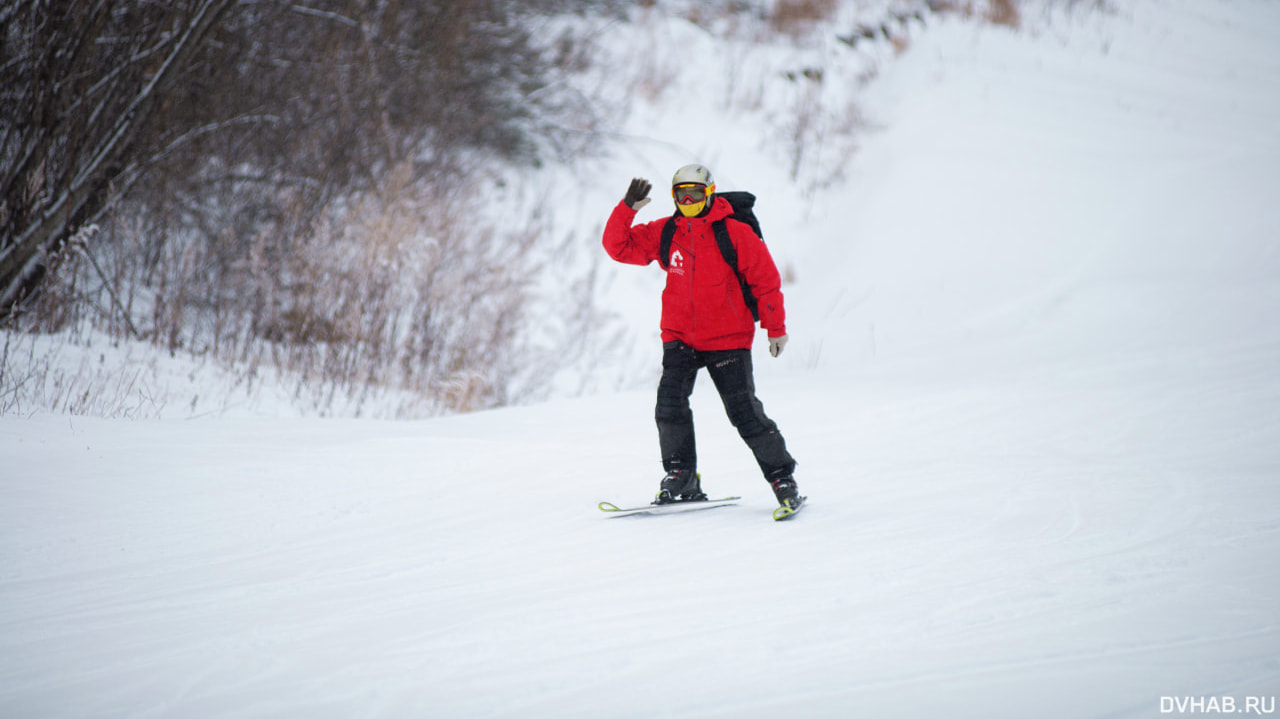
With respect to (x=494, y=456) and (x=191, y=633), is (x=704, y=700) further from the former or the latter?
(x=494, y=456)

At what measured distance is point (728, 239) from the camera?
13.2ft

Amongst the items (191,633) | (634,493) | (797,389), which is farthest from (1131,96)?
(191,633)

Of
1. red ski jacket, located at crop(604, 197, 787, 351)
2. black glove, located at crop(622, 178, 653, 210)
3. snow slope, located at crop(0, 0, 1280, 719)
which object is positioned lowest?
snow slope, located at crop(0, 0, 1280, 719)

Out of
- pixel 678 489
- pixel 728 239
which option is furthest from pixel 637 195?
pixel 678 489

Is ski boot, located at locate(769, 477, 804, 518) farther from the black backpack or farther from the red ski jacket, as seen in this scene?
the black backpack

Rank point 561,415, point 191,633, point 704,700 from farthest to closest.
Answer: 1. point 561,415
2. point 191,633
3. point 704,700

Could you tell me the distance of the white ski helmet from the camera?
4004 mm

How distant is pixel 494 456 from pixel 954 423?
360 cm

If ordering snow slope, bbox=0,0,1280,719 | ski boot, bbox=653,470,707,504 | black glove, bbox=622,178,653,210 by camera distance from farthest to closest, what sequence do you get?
1. ski boot, bbox=653,470,707,504
2. black glove, bbox=622,178,653,210
3. snow slope, bbox=0,0,1280,719

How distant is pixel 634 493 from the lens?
4.80 metres

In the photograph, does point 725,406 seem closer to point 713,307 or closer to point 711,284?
point 713,307

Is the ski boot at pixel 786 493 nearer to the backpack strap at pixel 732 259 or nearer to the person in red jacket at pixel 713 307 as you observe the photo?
the person in red jacket at pixel 713 307

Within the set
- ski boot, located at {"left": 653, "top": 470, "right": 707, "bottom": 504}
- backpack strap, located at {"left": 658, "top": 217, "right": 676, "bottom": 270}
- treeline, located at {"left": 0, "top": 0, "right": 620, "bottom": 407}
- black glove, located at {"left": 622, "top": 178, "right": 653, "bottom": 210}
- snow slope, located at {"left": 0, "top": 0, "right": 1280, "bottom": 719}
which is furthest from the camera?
treeline, located at {"left": 0, "top": 0, "right": 620, "bottom": 407}

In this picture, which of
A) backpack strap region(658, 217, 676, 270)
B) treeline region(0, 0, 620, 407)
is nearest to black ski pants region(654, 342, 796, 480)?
backpack strap region(658, 217, 676, 270)
